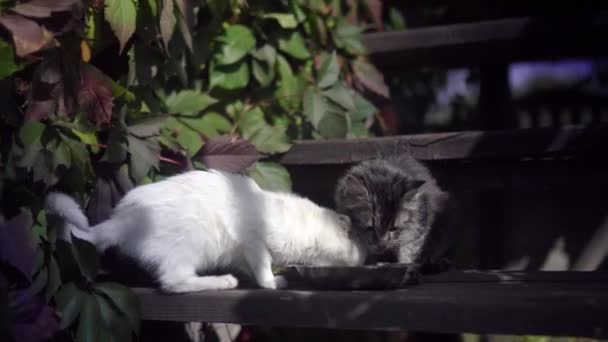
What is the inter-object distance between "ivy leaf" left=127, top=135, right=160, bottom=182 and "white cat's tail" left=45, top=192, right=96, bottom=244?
0.78 feet

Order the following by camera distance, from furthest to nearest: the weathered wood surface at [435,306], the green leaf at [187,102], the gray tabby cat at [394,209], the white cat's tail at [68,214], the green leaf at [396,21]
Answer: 1. the green leaf at [396,21]
2. the green leaf at [187,102]
3. the gray tabby cat at [394,209]
4. the white cat's tail at [68,214]
5. the weathered wood surface at [435,306]

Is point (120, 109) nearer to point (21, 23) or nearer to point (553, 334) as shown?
point (21, 23)

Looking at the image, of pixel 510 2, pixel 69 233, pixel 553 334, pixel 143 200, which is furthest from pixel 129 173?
pixel 510 2

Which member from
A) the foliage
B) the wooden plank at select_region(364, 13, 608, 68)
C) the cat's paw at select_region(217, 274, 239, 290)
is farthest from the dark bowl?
the wooden plank at select_region(364, 13, 608, 68)

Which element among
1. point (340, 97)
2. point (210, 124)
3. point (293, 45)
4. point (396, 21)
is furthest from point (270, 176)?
point (396, 21)

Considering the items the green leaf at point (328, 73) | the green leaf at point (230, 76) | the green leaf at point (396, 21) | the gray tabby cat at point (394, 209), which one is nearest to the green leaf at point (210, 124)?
the green leaf at point (230, 76)

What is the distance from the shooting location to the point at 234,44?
9.71ft

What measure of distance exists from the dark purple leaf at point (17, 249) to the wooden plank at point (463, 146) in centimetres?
121

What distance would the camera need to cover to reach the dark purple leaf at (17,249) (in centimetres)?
180

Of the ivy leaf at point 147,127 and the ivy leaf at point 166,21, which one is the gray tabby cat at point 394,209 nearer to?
the ivy leaf at point 147,127

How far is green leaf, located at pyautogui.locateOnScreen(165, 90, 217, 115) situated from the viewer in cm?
Result: 278

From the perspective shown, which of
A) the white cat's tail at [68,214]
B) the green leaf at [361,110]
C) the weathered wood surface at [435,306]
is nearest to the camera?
the weathered wood surface at [435,306]

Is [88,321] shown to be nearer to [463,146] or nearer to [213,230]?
[213,230]

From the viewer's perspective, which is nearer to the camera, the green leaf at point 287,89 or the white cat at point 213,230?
the white cat at point 213,230
